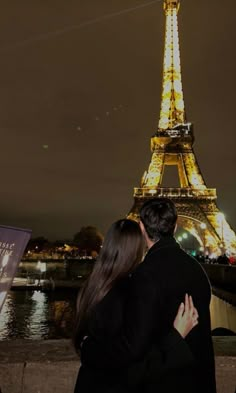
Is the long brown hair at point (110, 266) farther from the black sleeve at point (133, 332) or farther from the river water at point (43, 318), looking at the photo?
the river water at point (43, 318)

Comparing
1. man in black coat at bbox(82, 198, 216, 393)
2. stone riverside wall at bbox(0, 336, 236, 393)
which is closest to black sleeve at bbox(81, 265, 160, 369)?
man in black coat at bbox(82, 198, 216, 393)

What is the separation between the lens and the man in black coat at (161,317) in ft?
6.72

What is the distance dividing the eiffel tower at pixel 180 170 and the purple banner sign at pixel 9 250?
43.0 m

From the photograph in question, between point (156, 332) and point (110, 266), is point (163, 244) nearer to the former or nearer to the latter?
point (110, 266)

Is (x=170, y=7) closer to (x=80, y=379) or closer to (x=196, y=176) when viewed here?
(x=196, y=176)

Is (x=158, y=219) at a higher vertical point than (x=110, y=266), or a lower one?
higher

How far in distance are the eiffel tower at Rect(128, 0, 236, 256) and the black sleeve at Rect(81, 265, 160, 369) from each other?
43577mm

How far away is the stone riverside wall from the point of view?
10.6ft

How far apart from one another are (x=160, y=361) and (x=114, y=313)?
1.04 ft

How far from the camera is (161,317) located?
2.14 m

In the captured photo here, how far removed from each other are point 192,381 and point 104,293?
0.64 m

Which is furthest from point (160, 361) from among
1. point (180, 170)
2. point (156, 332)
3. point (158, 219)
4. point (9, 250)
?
point (180, 170)

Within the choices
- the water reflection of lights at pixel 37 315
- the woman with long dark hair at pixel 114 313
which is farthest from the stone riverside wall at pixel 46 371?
the water reflection of lights at pixel 37 315

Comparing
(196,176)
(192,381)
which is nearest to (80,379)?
(192,381)
